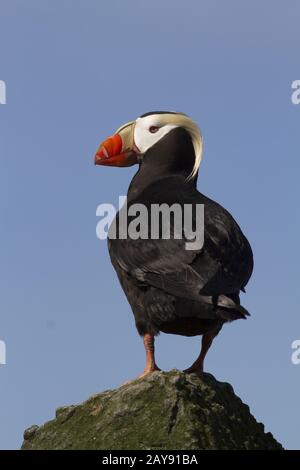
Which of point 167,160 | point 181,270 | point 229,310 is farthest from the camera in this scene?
point 167,160

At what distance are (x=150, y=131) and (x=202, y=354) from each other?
108 inches

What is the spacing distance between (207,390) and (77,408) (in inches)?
44.6

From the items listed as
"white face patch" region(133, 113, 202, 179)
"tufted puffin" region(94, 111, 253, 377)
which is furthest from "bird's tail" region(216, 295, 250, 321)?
"white face patch" region(133, 113, 202, 179)

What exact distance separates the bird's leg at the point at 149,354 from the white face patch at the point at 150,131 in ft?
7.87

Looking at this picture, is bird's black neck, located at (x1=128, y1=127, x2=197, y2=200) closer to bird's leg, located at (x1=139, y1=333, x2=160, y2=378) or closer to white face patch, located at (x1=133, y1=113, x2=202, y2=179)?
white face patch, located at (x1=133, y1=113, x2=202, y2=179)

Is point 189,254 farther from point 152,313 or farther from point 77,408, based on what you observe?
point 77,408

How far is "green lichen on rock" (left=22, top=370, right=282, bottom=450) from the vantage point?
858 cm

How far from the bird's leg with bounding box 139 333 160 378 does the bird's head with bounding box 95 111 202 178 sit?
7.05 ft

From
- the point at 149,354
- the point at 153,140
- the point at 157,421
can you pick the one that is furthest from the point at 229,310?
the point at 153,140

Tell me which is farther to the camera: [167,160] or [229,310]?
[167,160]

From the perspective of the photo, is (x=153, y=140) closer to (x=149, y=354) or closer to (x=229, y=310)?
(x=149, y=354)

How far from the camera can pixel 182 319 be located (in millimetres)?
9648

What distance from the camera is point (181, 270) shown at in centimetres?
966
